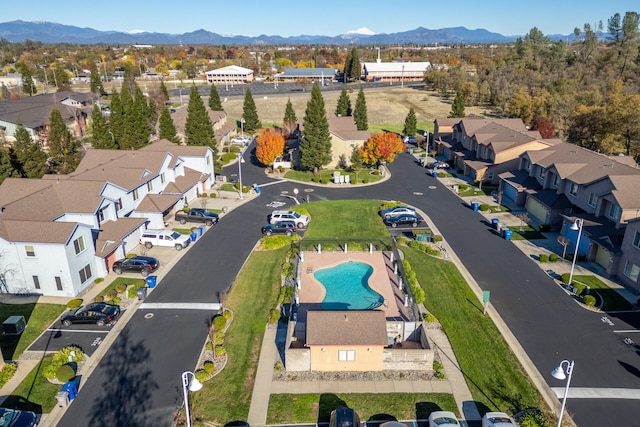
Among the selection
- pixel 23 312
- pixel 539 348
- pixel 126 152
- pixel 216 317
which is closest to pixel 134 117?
pixel 126 152

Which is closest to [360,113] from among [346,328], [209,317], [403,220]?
[403,220]

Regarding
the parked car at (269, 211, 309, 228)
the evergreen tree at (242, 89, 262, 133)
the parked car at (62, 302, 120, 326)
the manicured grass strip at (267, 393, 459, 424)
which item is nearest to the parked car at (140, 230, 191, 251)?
the parked car at (269, 211, 309, 228)

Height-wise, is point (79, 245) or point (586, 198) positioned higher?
point (586, 198)

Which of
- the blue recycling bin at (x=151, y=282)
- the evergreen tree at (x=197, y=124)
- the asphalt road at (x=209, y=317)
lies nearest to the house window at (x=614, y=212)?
the asphalt road at (x=209, y=317)

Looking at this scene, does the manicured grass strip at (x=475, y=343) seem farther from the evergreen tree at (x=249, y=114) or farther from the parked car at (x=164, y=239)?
the evergreen tree at (x=249, y=114)

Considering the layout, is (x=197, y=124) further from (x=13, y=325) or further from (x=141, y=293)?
(x=13, y=325)

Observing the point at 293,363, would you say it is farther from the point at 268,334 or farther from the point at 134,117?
the point at 134,117
